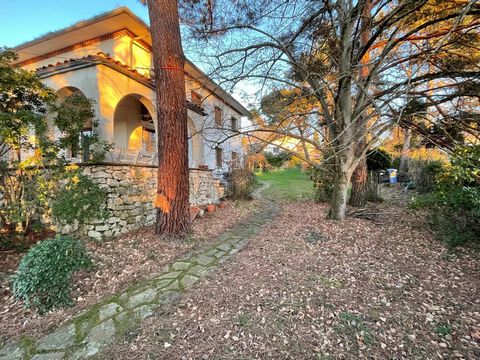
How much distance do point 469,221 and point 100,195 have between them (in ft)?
22.8

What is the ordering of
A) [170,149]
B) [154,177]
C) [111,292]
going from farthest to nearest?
[154,177] < [170,149] < [111,292]

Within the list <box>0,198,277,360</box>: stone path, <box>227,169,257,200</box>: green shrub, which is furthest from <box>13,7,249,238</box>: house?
<box>0,198,277,360</box>: stone path

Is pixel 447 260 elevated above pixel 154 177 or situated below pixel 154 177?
below

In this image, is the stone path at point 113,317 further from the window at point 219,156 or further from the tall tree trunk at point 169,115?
the window at point 219,156

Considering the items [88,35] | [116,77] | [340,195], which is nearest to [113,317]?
[340,195]

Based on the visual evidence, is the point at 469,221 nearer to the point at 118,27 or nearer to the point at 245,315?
the point at 245,315

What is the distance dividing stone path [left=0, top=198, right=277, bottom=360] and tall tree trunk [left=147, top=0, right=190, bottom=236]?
1095 millimetres

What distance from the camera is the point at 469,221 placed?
3.88 m

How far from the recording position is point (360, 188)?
6.94 meters

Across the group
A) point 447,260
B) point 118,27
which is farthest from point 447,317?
point 118,27

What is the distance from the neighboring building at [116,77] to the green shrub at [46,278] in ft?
10.1

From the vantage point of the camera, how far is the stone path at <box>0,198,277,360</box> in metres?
1.98

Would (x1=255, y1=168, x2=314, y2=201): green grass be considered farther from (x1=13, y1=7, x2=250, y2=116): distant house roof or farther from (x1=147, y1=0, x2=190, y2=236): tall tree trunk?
(x1=147, y1=0, x2=190, y2=236): tall tree trunk

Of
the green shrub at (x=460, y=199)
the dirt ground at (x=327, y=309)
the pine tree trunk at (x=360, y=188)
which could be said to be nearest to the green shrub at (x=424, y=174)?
the pine tree trunk at (x=360, y=188)
